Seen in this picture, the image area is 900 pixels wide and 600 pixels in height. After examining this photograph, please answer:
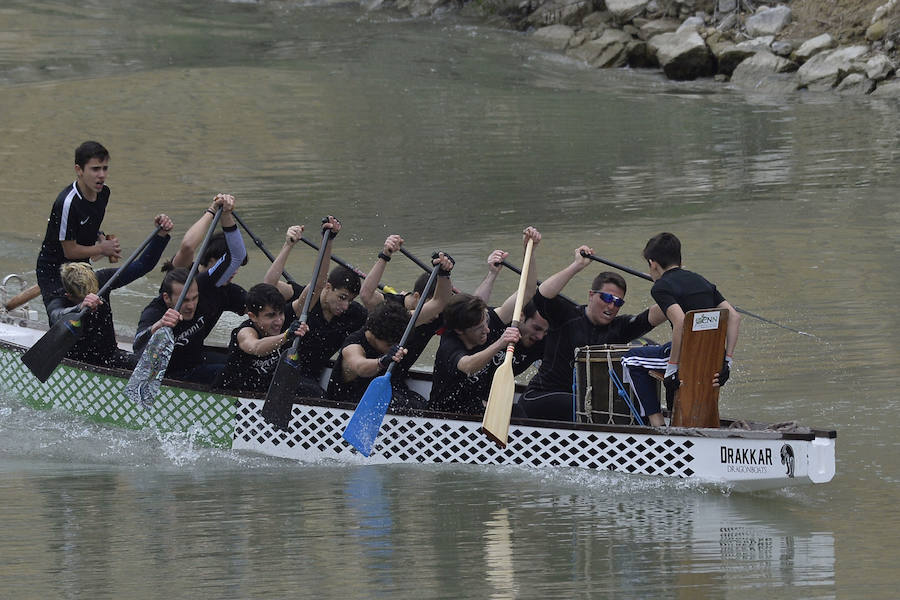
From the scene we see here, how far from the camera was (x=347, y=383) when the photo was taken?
30.1 ft

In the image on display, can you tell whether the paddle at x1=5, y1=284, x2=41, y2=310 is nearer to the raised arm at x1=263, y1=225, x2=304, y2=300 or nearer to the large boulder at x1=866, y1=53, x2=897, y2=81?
the raised arm at x1=263, y1=225, x2=304, y2=300

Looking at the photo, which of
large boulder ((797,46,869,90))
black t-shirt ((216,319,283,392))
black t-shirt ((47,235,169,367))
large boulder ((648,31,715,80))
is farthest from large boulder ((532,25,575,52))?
black t-shirt ((216,319,283,392))

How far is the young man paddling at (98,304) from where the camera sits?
993 cm

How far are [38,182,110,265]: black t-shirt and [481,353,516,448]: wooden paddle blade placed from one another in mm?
3759

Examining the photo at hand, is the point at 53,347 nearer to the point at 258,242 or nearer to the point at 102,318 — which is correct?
the point at 102,318

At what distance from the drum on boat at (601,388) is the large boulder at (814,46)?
1864cm

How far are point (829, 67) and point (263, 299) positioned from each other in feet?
59.3

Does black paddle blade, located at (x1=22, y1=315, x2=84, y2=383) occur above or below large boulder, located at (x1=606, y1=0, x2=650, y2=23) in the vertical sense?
below

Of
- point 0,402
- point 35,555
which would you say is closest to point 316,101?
point 0,402

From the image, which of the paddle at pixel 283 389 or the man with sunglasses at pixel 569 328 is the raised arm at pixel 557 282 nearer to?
the man with sunglasses at pixel 569 328

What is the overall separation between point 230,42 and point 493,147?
1146 centimetres

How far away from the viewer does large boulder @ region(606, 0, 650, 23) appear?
96.4ft

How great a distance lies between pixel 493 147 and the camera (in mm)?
20734

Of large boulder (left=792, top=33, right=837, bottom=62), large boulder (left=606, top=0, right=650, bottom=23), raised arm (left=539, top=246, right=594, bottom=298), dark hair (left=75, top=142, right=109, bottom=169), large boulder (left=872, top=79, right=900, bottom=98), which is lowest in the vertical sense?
raised arm (left=539, top=246, right=594, bottom=298)
